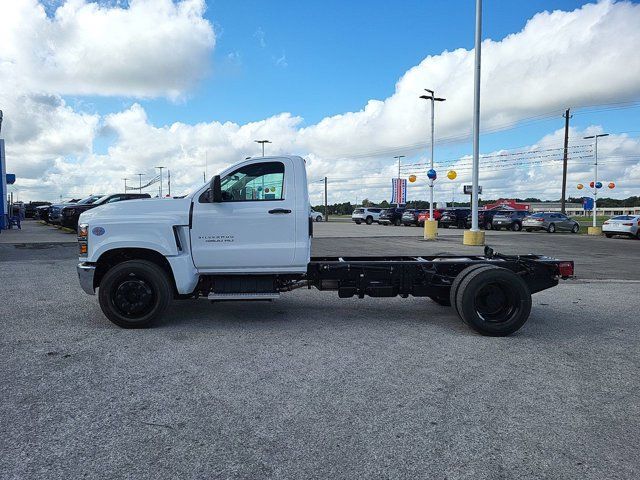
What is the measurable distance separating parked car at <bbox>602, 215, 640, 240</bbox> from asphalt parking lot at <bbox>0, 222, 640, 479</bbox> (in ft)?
76.9

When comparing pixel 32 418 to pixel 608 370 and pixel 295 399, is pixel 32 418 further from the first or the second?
pixel 608 370

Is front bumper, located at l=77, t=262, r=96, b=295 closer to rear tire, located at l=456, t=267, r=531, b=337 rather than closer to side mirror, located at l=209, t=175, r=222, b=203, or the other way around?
side mirror, located at l=209, t=175, r=222, b=203

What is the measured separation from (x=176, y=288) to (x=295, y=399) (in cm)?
298

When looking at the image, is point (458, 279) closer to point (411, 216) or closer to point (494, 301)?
point (494, 301)

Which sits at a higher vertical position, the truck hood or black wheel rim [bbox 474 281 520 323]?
the truck hood

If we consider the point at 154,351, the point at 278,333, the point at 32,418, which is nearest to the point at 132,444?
the point at 32,418

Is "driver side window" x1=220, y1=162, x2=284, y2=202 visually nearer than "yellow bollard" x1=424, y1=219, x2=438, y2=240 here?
Yes

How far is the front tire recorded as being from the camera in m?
6.16

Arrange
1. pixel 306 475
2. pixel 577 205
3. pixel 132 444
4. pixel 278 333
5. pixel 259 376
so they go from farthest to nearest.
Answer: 1. pixel 577 205
2. pixel 278 333
3. pixel 259 376
4. pixel 132 444
5. pixel 306 475

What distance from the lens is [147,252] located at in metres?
6.42

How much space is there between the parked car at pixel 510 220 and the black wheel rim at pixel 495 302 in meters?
33.5

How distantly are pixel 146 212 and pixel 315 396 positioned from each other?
3.56 metres

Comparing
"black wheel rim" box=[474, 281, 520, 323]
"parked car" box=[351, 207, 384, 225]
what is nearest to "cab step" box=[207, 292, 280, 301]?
"black wheel rim" box=[474, 281, 520, 323]

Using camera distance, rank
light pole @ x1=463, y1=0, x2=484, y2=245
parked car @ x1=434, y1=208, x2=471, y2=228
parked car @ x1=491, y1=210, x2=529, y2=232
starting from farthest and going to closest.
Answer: parked car @ x1=434, y1=208, x2=471, y2=228
parked car @ x1=491, y1=210, x2=529, y2=232
light pole @ x1=463, y1=0, x2=484, y2=245
